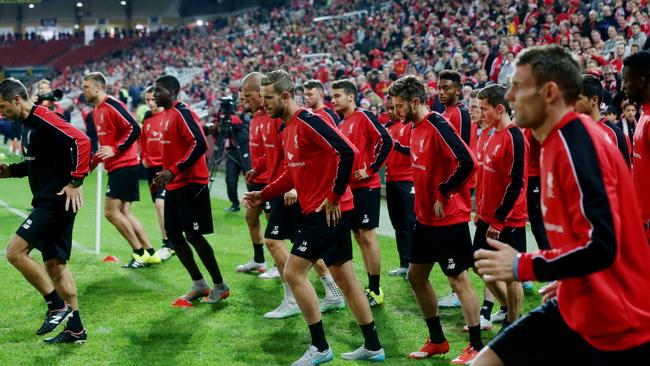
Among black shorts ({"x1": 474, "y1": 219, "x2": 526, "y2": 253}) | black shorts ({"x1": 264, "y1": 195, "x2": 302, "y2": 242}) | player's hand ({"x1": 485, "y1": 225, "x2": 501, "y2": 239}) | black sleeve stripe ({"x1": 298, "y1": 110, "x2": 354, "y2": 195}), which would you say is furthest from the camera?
black shorts ({"x1": 264, "y1": 195, "x2": 302, "y2": 242})

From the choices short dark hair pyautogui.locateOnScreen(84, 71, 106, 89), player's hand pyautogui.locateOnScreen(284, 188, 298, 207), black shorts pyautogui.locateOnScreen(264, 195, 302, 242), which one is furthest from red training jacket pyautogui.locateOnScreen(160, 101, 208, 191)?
short dark hair pyautogui.locateOnScreen(84, 71, 106, 89)

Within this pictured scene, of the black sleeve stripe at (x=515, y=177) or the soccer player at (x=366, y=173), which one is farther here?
the soccer player at (x=366, y=173)

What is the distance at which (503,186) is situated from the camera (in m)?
6.19

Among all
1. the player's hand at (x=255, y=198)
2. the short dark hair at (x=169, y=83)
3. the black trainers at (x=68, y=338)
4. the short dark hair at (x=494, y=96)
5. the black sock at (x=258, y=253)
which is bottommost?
the black sock at (x=258, y=253)

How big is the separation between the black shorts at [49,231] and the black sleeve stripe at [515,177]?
11.4 ft

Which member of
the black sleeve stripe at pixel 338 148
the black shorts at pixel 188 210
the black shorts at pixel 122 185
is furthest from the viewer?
the black shorts at pixel 122 185

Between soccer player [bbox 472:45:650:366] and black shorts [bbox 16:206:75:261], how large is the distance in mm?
4336

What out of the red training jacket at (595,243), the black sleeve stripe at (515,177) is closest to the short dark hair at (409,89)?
the black sleeve stripe at (515,177)

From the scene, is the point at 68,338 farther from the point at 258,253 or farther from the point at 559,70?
the point at 559,70

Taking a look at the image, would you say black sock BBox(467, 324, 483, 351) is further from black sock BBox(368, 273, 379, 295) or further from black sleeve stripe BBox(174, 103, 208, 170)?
black sleeve stripe BBox(174, 103, 208, 170)

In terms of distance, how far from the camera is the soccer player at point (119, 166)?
9.38 m

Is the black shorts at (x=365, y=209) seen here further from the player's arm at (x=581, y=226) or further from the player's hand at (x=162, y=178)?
the player's arm at (x=581, y=226)

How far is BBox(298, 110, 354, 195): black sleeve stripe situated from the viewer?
5.58 meters

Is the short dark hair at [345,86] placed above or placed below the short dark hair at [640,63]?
below
